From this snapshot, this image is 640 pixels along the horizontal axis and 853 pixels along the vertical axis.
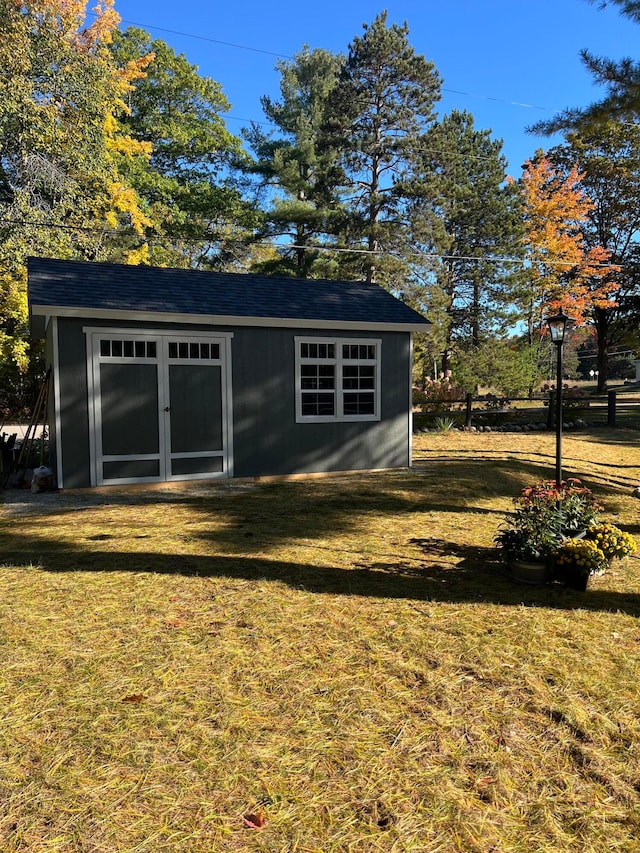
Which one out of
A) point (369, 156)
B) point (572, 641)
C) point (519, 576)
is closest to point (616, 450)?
point (519, 576)

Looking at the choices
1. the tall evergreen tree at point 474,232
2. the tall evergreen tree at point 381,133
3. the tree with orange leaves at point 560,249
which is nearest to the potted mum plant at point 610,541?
the tall evergreen tree at point 381,133

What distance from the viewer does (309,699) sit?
2842 millimetres

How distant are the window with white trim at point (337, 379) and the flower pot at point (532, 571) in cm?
564

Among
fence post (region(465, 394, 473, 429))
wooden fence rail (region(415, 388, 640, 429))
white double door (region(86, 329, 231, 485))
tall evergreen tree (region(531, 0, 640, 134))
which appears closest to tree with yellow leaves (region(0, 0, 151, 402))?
white double door (region(86, 329, 231, 485))

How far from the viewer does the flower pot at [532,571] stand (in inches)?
179

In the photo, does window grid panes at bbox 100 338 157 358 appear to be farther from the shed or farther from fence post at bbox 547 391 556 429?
fence post at bbox 547 391 556 429

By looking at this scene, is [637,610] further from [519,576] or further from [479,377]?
[479,377]

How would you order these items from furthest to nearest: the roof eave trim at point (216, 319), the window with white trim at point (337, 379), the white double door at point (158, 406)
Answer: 1. the window with white trim at point (337, 379)
2. the white double door at point (158, 406)
3. the roof eave trim at point (216, 319)

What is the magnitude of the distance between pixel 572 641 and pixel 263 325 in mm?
6990

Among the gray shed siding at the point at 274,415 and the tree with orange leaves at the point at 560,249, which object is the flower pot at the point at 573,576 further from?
the tree with orange leaves at the point at 560,249

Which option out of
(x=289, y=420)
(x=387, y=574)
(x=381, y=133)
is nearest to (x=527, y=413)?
(x=289, y=420)

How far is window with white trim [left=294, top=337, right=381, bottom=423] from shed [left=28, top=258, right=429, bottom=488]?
0.06 ft

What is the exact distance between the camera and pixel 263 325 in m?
9.37

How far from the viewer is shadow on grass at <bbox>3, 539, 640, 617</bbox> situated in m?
Answer: 4.29
